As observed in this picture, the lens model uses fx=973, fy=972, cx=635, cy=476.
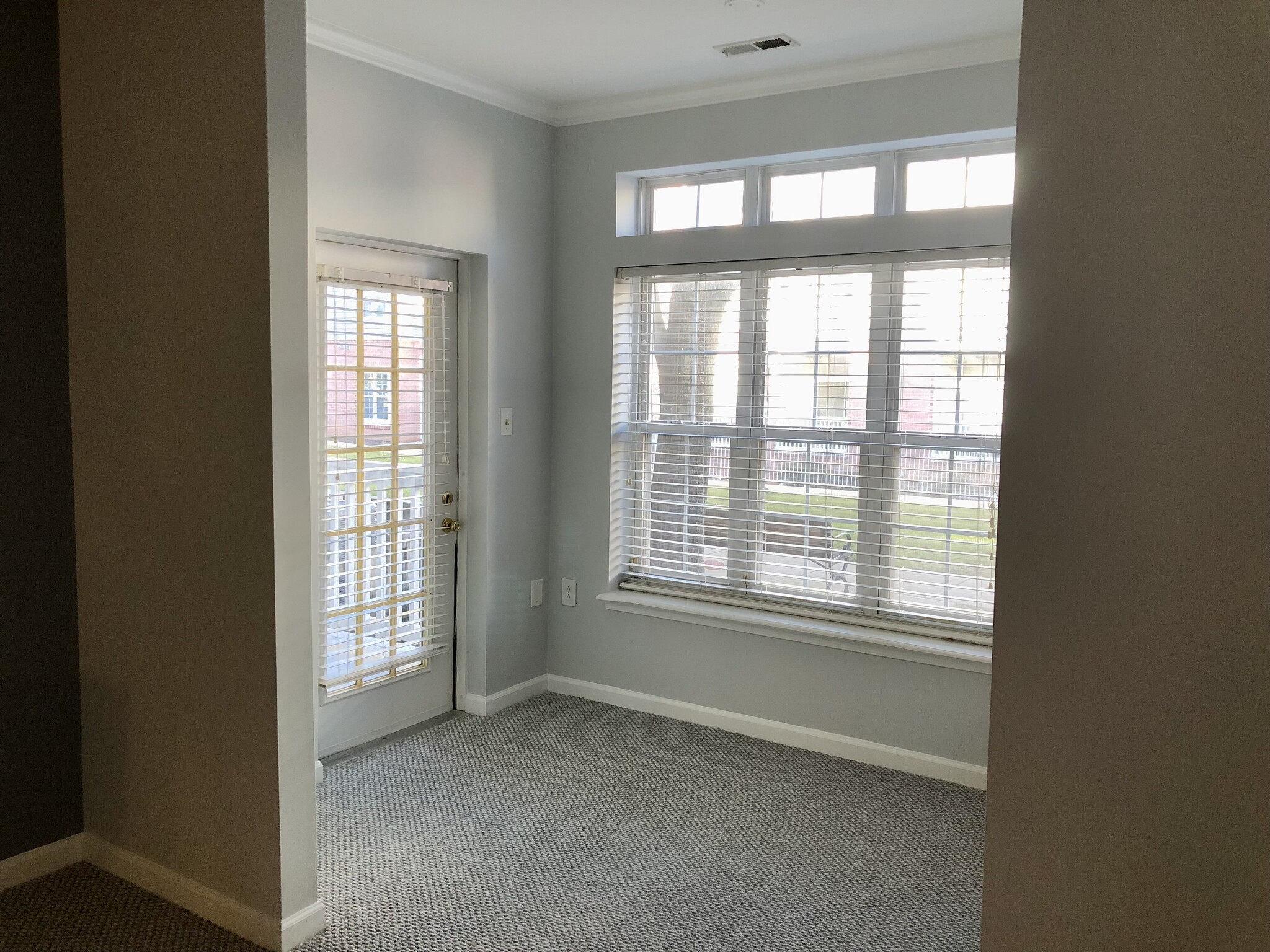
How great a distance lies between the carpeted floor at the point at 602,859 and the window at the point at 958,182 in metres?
2.09

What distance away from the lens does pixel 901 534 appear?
142 inches

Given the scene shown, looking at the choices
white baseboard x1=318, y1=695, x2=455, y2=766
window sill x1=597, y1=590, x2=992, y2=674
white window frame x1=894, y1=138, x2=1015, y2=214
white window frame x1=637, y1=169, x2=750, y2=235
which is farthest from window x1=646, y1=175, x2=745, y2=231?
white baseboard x1=318, y1=695, x2=455, y2=766

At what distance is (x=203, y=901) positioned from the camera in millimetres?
2480

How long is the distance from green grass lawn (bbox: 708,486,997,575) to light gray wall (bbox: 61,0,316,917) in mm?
2076

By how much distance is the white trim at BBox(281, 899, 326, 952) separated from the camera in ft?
7.70

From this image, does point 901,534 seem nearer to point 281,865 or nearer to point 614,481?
point 614,481

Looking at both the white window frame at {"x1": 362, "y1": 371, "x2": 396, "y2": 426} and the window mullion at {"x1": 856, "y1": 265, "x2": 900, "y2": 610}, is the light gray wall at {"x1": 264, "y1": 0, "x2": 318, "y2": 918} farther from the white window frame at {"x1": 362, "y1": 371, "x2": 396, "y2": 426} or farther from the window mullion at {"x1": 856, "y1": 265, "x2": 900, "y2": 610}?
the window mullion at {"x1": 856, "y1": 265, "x2": 900, "y2": 610}

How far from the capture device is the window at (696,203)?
13.1 feet

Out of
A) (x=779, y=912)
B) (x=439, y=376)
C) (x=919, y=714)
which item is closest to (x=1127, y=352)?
(x=779, y=912)

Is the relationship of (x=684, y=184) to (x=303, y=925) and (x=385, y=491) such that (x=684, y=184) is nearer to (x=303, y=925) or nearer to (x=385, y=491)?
(x=385, y=491)

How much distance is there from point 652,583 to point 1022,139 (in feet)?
9.54

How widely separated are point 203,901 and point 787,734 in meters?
2.17

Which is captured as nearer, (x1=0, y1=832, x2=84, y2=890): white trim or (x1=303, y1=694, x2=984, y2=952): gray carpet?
(x1=303, y1=694, x2=984, y2=952): gray carpet

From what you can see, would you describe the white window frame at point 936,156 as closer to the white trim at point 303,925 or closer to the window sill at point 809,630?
the window sill at point 809,630
